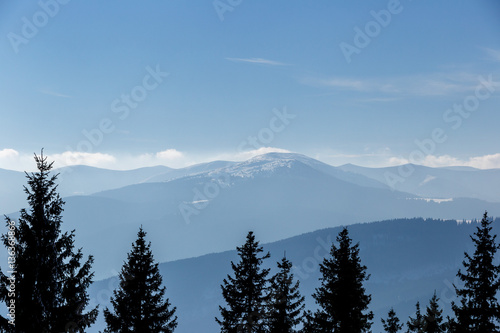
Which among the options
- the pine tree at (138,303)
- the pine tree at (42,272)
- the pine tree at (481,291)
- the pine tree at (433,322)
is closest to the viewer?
the pine tree at (42,272)

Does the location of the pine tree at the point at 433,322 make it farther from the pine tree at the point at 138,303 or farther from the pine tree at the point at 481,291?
the pine tree at the point at 138,303

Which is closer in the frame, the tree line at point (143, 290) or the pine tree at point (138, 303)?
the tree line at point (143, 290)

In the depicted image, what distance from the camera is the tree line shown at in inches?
625

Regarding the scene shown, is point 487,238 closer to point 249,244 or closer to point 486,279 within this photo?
point 486,279

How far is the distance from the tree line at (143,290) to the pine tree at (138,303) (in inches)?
1.9

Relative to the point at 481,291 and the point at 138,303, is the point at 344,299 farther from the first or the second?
the point at 138,303

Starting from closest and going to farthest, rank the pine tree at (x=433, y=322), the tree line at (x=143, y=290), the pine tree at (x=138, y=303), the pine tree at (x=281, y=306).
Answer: the tree line at (x=143, y=290), the pine tree at (x=138, y=303), the pine tree at (x=281, y=306), the pine tree at (x=433, y=322)

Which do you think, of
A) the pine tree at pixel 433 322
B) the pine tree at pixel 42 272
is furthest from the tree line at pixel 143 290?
the pine tree at pixel 433 322

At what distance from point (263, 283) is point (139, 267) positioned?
257 inches

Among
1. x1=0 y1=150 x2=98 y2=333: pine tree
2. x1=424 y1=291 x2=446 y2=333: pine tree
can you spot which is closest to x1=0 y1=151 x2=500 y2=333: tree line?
x1=0 y1=150 x2=98 y2=333: pine tree

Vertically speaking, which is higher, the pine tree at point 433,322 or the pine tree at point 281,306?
the pine tree at point 281,306

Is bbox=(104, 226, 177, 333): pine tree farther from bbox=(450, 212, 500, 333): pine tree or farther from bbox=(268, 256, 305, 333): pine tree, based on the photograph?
A: bbox=(450, 212, 500, 333): pine tree

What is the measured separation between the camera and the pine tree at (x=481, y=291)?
20.4 meters

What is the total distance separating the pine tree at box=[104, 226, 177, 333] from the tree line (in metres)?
0.05
